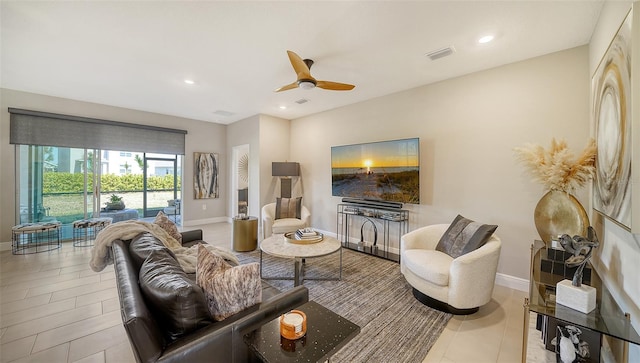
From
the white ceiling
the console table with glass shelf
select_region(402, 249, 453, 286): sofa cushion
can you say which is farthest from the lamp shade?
the console table with glass shelf

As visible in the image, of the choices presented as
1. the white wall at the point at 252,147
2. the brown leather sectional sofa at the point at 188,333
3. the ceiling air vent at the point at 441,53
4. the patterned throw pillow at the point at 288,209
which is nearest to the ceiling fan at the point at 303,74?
the ceiling air vent at the point at 441,53

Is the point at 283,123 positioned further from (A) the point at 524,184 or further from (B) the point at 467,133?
(A) the point at 524,184

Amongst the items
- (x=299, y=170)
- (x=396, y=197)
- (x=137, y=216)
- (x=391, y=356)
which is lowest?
(x=391, y=356)

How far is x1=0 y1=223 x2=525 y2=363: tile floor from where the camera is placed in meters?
1.86

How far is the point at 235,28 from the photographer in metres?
2.39

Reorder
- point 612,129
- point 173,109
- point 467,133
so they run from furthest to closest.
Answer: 1. point 173,109
2. point 467,133
3. point 612,129

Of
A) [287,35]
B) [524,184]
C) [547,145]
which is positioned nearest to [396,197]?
[524,184]

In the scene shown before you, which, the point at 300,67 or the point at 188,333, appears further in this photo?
the point at 300,67

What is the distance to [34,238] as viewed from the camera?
14.3 feet

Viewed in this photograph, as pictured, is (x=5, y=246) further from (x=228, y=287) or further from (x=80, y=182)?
(x=228, y=287)

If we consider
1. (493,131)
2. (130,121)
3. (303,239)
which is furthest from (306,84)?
(130,121)

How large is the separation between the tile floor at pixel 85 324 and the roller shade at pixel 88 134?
245 centimetres

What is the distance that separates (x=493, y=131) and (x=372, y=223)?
92.0 inches

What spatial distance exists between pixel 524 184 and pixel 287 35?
3224 millimetres
